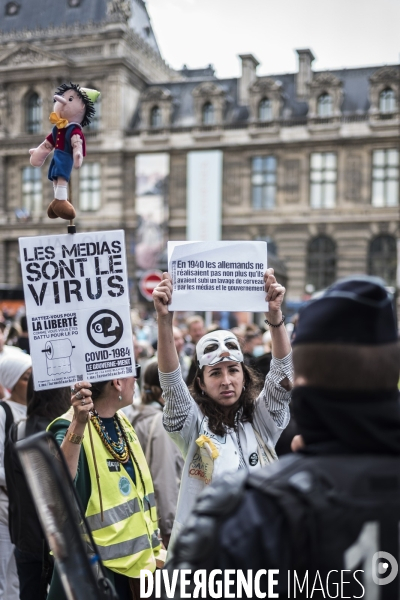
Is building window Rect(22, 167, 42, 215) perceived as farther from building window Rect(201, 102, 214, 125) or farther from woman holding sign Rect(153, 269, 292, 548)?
woman holding sign Rect(153, 269, 292, 548)

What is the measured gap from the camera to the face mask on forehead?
11.1ft

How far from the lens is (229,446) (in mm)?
3146

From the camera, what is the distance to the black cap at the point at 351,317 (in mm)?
1591

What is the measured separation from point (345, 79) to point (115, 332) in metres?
26.4

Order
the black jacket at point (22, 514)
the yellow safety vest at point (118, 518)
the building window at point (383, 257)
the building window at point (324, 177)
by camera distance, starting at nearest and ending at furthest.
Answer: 1. the yellow safety vest at point (118, 518)
2. the black jacket at point (22, 514)
3. the building window at point (383, 257)
4. the building window at point (324, 177)

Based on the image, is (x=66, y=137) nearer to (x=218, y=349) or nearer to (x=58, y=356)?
(x=58, y=356)

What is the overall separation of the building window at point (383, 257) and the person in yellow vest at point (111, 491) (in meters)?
23.4

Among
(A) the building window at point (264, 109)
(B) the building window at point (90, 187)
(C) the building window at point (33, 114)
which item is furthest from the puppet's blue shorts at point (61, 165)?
(C) the building window at point (33, 114)

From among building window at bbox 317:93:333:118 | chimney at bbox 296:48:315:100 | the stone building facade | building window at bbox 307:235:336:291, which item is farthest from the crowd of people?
chimney at bbox 296:48:315:100

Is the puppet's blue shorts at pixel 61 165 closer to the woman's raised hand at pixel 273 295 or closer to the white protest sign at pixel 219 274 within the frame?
the white protest sign at pixel 219 274

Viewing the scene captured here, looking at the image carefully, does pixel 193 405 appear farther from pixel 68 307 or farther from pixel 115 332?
pixel 68 307

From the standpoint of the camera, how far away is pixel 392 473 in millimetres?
1483

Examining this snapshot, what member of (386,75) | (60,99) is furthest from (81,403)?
(386,75)

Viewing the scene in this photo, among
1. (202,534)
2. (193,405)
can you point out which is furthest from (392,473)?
(193,405)
